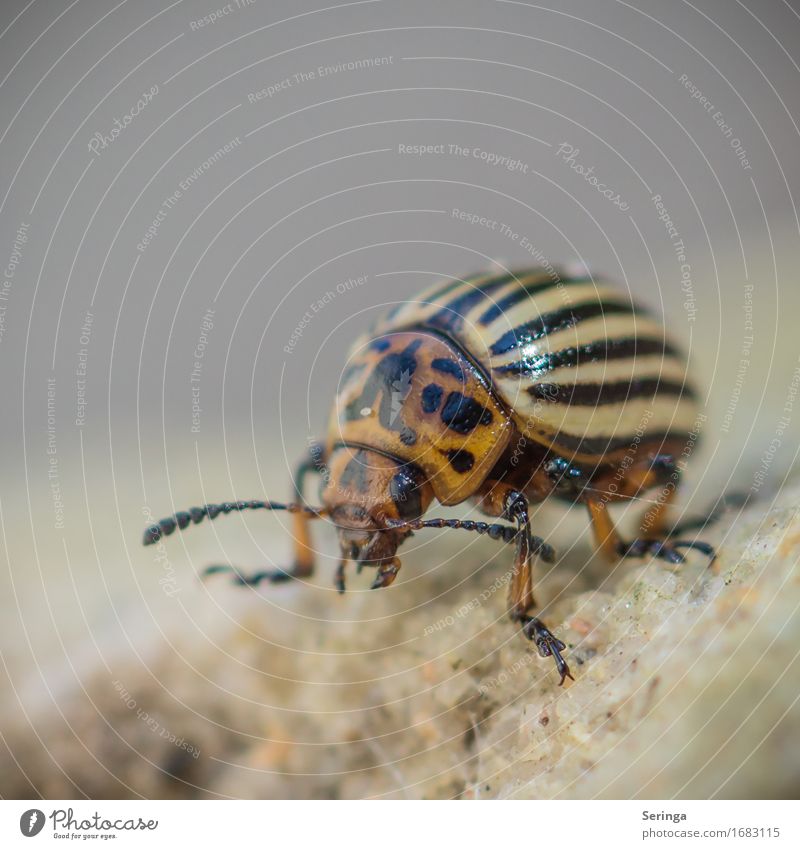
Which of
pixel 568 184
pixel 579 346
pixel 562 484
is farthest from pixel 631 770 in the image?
pixel 568 184

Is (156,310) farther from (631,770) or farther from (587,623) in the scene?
(631,770)

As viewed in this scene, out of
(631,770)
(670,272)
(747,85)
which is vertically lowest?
(631,770)

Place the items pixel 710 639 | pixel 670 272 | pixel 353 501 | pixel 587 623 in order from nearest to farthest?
pixel 710 639 < pixel 587 623 < pixel 353 501 < pixel 670 272

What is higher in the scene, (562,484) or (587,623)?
(562,484)
